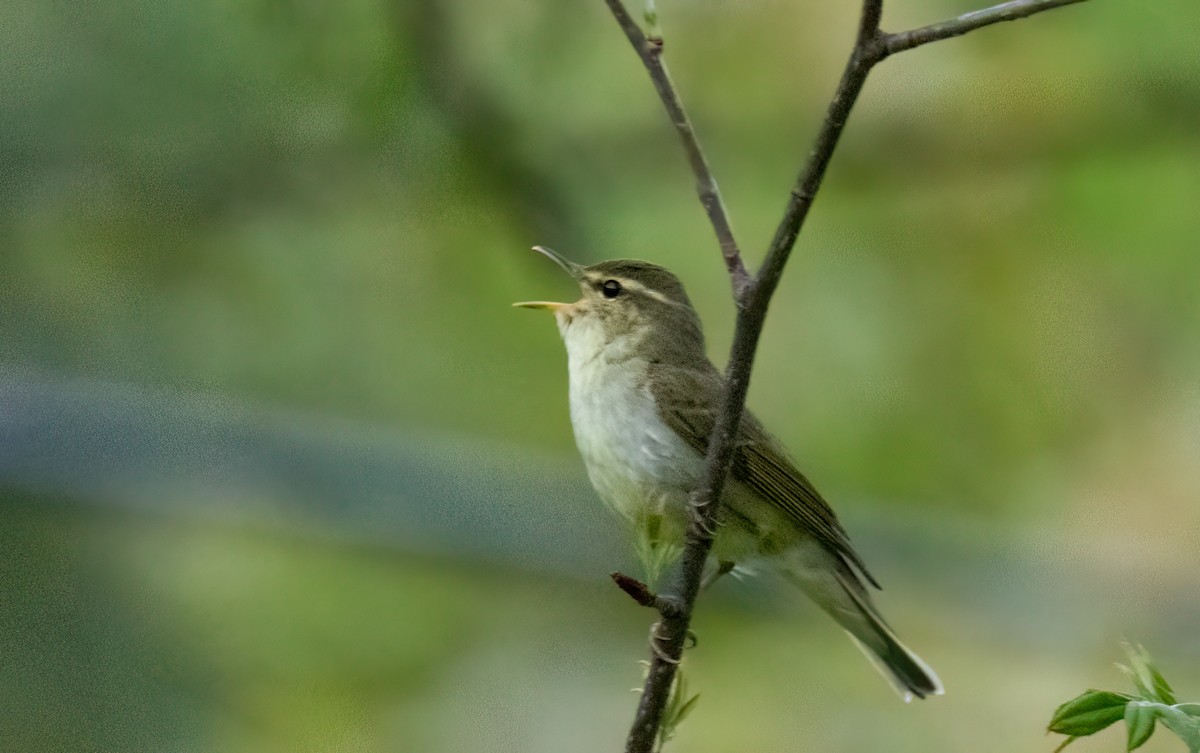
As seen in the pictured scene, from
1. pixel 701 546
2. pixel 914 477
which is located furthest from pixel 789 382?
pixel 701 546

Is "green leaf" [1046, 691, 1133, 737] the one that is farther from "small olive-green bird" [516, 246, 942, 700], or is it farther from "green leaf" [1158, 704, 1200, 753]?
"small olive-green bird" [516, 246, 942, 700]

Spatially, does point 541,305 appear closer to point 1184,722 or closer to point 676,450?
point 676,450

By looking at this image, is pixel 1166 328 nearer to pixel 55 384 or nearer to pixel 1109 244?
pixel 1109 244

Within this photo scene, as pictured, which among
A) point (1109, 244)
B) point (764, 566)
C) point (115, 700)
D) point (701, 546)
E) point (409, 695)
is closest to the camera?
point (701, 546)

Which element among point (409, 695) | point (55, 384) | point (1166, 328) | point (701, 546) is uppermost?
point (1166, 328)

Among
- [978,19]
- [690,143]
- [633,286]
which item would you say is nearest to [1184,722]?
[978,19]

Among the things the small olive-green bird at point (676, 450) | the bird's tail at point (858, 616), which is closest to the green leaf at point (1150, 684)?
the small olive-green bird at point (676, 450)

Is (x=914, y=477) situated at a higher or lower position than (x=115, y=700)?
higher
